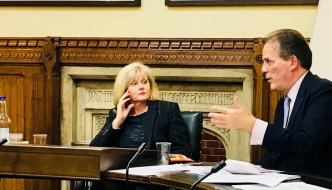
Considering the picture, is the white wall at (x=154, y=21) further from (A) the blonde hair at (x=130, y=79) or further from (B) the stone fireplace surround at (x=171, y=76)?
(A) the blonde hair at (x=130, y=79)

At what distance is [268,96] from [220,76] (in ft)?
1.14

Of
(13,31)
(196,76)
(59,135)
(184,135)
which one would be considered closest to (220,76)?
(196,76)

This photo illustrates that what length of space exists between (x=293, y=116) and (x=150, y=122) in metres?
0.98

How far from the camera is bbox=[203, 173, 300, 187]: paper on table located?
1.52 m

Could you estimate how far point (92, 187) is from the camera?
235 cm

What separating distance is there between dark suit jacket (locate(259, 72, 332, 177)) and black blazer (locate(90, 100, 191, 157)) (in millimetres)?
680

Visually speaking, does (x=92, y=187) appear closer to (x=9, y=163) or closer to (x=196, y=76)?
(x=9, y=163)

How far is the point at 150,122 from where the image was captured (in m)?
2.85

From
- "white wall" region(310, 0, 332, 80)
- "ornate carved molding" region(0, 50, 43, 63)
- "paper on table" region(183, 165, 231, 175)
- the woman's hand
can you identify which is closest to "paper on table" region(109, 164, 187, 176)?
"paper on table" region(183, 165, 231, 175)

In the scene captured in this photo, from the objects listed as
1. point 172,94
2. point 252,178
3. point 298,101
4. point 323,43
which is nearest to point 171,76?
point 172,94

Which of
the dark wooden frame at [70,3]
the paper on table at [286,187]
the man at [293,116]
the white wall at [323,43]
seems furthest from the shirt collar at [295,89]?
the dark wooden frame at [70,3]

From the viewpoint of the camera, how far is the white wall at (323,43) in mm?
3021

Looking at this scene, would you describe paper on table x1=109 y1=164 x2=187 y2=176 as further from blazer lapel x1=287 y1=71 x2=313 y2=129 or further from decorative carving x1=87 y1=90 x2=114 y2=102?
decorative carving x1=87 y1=90 x2=114 y2=102

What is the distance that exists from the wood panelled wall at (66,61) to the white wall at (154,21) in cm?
9
